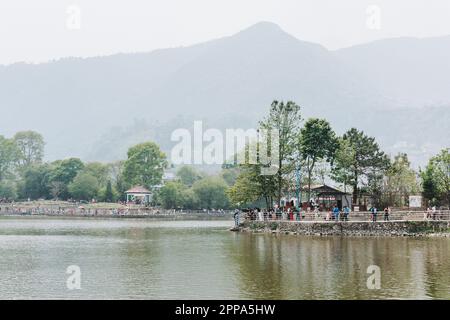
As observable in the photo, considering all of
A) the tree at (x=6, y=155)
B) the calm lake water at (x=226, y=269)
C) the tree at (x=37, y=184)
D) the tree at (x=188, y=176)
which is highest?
the tree at (x=6, y=155)

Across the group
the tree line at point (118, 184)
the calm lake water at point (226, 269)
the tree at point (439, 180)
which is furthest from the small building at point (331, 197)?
the tree line at point (118, 184)

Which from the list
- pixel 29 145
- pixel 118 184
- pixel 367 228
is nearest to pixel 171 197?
pixel 118 184

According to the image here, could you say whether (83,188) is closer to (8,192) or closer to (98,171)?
(98,171)

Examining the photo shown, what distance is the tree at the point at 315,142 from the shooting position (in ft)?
206

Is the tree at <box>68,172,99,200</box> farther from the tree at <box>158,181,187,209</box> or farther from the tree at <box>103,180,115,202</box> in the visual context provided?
the tree at <box>158,181,187,209</box>

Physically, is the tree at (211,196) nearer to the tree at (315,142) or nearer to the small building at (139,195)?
the small building at (139,195)

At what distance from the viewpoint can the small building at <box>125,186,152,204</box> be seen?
402 feet

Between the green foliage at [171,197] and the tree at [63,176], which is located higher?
the tree at [63,176]

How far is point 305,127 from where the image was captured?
63.3m

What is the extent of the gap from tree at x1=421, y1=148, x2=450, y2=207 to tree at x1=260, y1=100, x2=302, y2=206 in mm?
14012

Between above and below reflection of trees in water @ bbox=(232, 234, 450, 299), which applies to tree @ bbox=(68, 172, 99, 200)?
above

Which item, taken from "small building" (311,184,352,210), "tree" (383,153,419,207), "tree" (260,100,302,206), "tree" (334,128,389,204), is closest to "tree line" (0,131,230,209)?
"tree" (383,153,419,207)

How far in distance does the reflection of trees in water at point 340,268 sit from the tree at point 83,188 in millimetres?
90997
